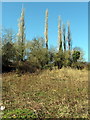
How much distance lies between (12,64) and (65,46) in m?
7.76

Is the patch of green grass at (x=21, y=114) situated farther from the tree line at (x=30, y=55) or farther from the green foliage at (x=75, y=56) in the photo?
the green foliage at (x=75, y=56)

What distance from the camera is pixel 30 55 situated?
446 inches

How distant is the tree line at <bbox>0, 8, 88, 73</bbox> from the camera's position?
30.5ft

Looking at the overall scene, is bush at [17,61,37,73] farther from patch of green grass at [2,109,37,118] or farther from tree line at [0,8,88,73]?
patch of green grass at [2,109,37,118]

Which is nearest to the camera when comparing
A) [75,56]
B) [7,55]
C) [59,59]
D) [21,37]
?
[7,55]

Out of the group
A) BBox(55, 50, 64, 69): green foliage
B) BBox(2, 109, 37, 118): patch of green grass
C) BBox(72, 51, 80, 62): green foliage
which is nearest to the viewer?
BBox(2, 109, 37, 118): patch of green grass

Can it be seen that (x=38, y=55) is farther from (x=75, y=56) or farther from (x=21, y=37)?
(x=75, y=56)

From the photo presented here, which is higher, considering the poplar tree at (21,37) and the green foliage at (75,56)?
the poplar tree at (21,37)

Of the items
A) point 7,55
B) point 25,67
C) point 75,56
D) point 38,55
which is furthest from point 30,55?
point 75,56

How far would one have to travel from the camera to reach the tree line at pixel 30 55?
30.5 feet

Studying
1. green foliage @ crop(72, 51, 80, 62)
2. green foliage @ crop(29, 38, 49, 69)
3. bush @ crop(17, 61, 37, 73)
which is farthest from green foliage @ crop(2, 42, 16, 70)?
green foliage @ crop(72, 51, 80, 62)

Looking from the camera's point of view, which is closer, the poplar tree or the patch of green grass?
the patch of green grass

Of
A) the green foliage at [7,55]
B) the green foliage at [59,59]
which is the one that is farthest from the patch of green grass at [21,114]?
the green foliage at [59,59]

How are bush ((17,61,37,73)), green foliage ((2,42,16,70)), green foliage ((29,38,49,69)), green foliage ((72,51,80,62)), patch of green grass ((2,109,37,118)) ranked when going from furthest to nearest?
1. green foliage ((72,51,80,62))
2. green foliage ((29,38,49,69))
3. bush ((17,61,37,73))
4. green foliage ((2,42,16,70))
5. patch of green grass ((2,109,37,118))
